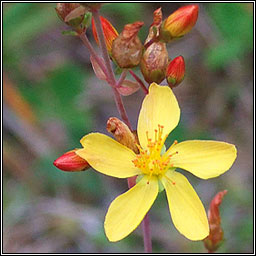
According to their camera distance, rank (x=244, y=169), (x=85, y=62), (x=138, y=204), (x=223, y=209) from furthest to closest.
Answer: (x=85, y=62) < (x=244, y=169) < (x=223, y=209) < (x=138, y=204)

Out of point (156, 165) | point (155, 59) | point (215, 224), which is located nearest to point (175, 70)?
point (155, 59)

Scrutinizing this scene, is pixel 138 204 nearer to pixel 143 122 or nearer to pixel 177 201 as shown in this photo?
pixel 177 201

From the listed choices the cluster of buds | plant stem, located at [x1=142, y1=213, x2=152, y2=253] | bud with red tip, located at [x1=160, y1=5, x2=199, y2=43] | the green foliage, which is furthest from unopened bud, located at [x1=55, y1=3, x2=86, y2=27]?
the green foliage

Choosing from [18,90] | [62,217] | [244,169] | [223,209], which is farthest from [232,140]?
[18,90]

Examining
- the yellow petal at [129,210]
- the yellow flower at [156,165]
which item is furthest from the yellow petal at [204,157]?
the yellow petal at [129,210]

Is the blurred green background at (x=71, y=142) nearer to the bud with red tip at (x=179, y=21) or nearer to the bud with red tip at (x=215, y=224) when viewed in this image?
the bud with red tip at (x=215, y=224)
